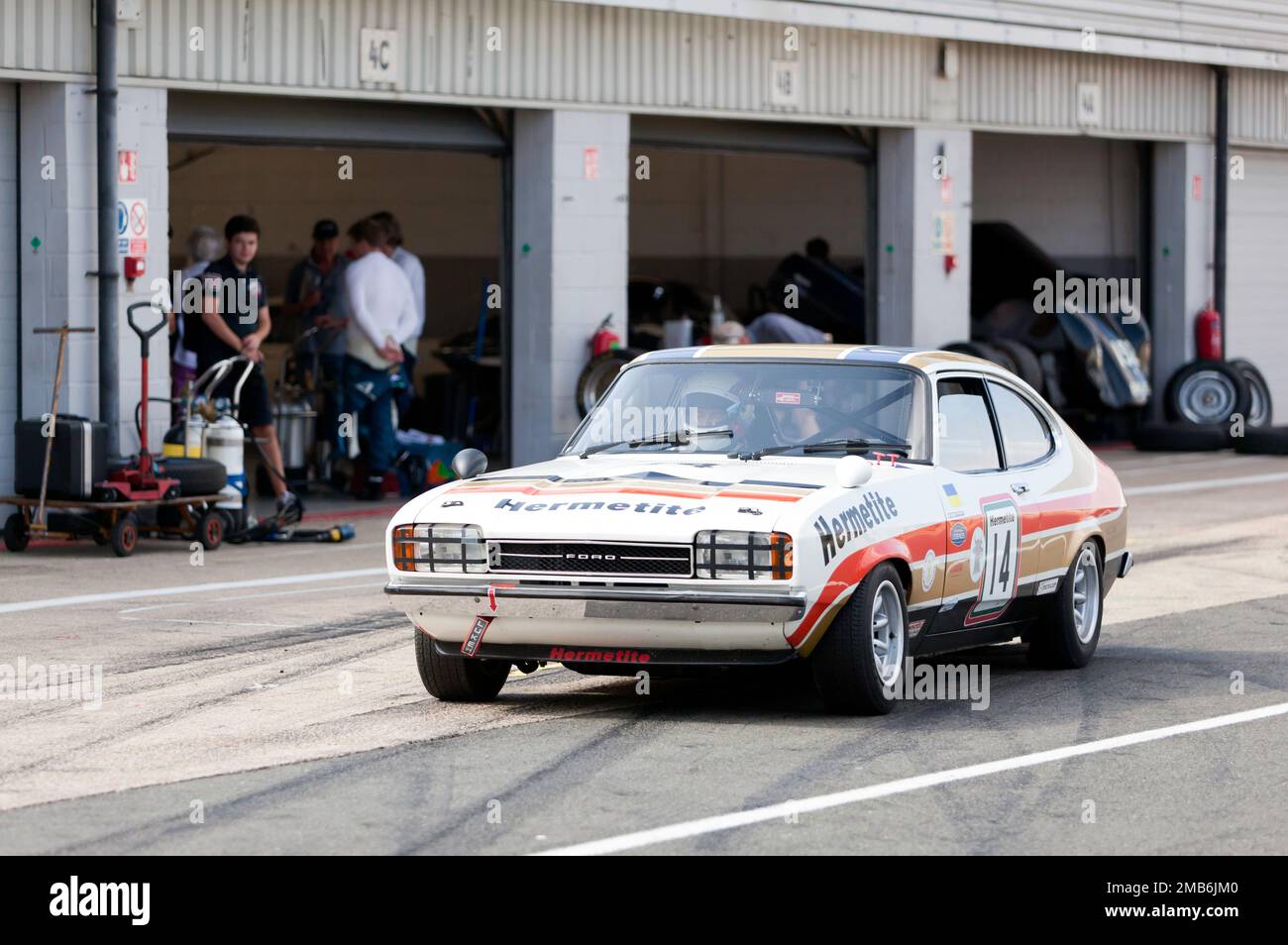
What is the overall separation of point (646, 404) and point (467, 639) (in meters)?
1.59

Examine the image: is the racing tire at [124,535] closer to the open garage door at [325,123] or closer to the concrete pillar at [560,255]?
the open garage door at [325,123]

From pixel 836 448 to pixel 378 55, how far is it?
9.33 meters

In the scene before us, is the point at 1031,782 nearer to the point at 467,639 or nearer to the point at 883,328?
the point at 467,639

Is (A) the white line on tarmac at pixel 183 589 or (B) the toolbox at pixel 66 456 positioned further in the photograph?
(B) the toolbox at pixel 66 456

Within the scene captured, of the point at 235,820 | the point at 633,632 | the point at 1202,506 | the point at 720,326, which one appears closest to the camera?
the point at 235,820

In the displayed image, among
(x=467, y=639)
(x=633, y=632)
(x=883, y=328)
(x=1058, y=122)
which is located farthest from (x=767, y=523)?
(x=1058, y=122)

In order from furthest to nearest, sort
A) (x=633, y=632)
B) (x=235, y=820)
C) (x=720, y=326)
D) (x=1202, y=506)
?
(x=720, y=326) → (x=1202, y=506) → (x=633, y=632) → (x=235, y=820)

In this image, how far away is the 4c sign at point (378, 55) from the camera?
16.8m

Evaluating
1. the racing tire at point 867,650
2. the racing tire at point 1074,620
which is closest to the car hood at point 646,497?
the racing tire at point 867,650

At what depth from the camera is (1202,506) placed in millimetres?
17734

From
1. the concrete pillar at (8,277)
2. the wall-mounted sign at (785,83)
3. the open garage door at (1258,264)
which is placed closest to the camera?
the concrete pillar at (8,277)

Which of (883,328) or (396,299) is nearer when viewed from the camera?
(396,299)

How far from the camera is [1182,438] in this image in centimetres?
2348

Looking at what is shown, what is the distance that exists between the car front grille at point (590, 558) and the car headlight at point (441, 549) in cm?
6
